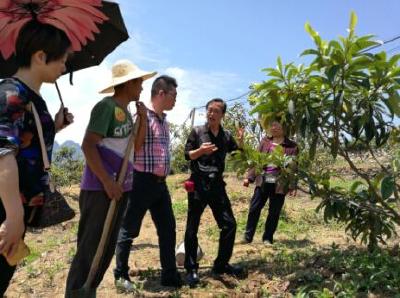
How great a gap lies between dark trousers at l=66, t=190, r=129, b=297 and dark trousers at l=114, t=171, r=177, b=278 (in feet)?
2.34

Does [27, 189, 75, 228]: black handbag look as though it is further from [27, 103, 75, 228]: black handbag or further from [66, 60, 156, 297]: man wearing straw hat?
[66, 60, 156, 297]: man wearing straw hat

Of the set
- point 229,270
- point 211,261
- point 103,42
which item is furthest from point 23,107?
point 211,261

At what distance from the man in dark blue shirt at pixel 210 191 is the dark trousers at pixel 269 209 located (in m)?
1.39

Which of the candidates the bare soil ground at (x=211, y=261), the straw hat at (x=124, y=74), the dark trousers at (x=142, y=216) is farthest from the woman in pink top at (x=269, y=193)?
the straw hat at (x=124, y=74)

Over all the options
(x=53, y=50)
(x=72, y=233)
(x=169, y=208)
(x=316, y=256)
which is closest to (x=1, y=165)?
(x=53, y=50)

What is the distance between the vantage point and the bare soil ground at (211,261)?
3852 millimetres

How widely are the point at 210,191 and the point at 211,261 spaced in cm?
116

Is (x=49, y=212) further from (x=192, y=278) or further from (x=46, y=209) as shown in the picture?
(x=192, y=278)

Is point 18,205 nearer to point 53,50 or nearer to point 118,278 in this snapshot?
point 53,50

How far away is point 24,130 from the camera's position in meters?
2.02

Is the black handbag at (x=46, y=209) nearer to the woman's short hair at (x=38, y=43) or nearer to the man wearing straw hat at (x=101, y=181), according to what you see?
the woman's short hair at (x=38, y=43)

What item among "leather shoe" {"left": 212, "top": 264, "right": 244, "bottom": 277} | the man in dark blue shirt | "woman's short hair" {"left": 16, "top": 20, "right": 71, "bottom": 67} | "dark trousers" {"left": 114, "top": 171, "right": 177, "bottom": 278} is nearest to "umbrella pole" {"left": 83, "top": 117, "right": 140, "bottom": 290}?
"dark trousers" {"left": 114, "top": 171, "right": 177, "bottom": 278}

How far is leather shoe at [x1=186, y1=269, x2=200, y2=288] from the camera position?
156 inches

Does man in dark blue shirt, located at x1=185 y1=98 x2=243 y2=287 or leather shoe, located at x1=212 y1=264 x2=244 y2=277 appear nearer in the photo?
man in dark blue shirt, located at x1=185 y1=98 x2=243 y2=287
